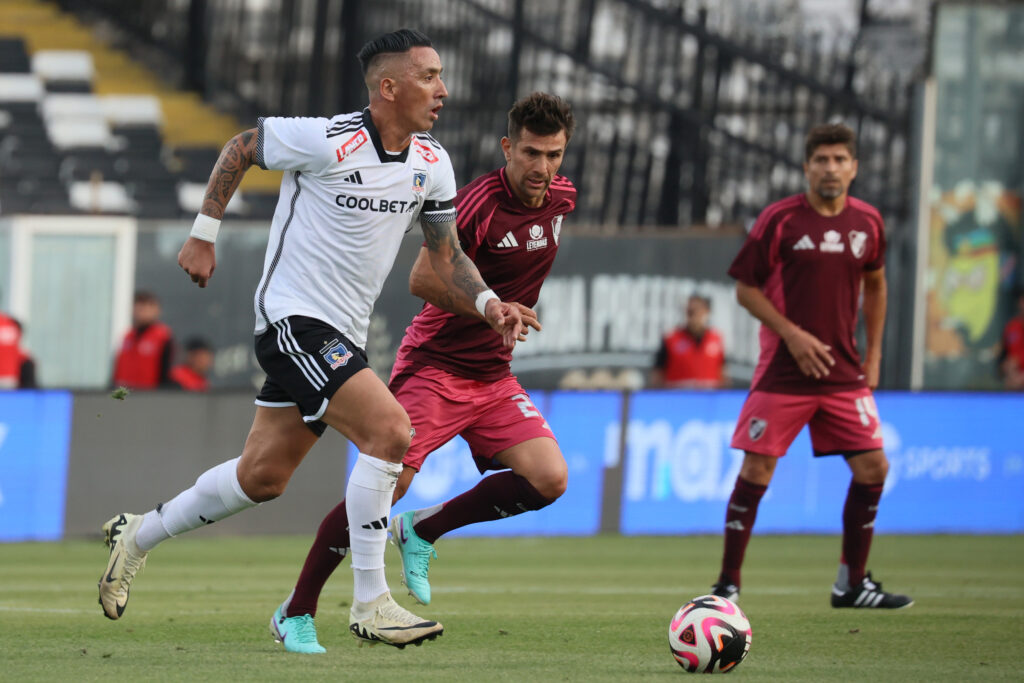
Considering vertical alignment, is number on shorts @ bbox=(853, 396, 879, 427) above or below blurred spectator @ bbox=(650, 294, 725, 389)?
above

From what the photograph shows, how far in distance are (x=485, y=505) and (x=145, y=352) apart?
309 inches

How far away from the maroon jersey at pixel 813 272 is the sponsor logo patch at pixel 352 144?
2.68m

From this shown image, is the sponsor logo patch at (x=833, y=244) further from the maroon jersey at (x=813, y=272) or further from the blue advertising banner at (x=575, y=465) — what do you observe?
the blue advertising banner at (x=575, y=465)

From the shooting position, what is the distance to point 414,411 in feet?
22.0

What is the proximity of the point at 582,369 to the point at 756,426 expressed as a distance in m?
9.02

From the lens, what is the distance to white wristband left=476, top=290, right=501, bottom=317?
6210mm

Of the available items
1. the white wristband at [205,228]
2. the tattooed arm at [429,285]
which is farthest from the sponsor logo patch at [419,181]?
the white wristband at [205,228]

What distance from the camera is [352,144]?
6059 millimetres

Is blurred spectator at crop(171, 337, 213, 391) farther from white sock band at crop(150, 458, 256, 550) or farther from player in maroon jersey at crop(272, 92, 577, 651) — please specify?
white sock band at crop(150, 458, 256, 550)

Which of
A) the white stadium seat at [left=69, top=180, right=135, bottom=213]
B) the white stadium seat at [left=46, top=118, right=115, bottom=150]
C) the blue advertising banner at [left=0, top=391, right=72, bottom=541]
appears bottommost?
the blue advertising banner at [left=0, top=391, right=72, bottom=541]

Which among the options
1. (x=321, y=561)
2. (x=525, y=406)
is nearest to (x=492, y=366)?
(x=525, y=406)

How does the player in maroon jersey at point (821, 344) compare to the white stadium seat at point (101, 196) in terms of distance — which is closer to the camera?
the player in maroon jersey at point (821, 344)

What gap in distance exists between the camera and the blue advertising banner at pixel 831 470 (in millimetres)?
13367

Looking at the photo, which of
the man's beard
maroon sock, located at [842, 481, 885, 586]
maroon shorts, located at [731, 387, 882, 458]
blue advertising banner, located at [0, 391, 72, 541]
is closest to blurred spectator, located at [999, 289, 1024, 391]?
maroon sock, located at [842, 481, 885, 586]
